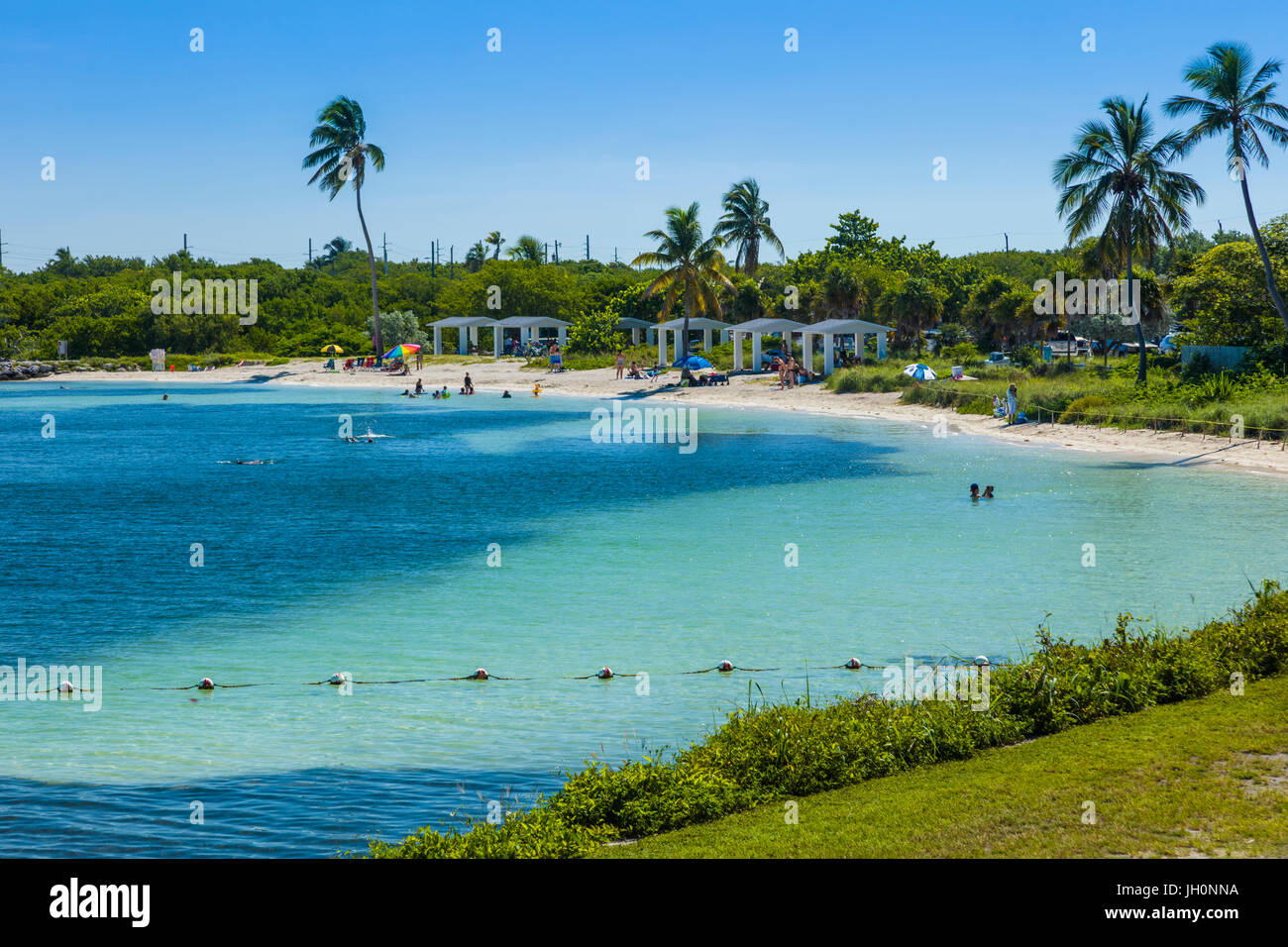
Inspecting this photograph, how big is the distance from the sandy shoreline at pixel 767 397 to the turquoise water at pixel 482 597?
7.81 feet

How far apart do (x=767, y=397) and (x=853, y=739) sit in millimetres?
55532

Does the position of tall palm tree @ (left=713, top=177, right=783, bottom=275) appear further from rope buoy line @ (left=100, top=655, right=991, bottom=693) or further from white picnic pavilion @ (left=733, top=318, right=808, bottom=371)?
rope buoy line @ (left=100, top=655, right=991, bottom=693)

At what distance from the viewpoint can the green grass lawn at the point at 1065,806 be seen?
→ 8.23 m

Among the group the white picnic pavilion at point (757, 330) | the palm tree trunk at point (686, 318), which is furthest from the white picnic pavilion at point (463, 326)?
the white picnic pavilion at point (757, 330)

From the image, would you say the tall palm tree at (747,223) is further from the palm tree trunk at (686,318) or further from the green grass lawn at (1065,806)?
the green grass lawn at (1065,806)

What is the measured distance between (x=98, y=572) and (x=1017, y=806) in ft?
70.7

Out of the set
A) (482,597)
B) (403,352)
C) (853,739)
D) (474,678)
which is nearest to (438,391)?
(403,352)

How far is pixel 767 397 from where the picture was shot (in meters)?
65.6

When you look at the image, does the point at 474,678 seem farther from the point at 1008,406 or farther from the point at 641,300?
the point at 641,300

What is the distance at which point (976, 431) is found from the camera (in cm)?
4850

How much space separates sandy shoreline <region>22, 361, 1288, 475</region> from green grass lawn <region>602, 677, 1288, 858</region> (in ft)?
90.7

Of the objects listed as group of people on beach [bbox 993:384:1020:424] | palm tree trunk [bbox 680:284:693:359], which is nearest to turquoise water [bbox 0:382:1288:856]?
group of people on beach [bbox 993:384:1020:424]
